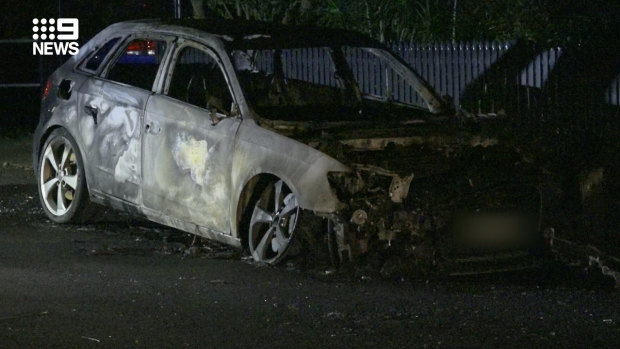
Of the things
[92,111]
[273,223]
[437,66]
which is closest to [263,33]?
[92,111]

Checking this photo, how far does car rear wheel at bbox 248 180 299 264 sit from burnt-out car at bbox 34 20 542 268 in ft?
0.03

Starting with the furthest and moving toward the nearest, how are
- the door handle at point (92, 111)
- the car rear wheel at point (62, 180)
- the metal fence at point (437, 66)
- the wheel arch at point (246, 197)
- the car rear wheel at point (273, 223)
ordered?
the metal fence at point (437, 66) → the car rear wheel at point (62, 180) → the door handle at point (92, 111) → the wheel arch at point (246, 197) → the car rear wheel at point (273, 223)

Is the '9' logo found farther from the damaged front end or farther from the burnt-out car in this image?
the damaged front end

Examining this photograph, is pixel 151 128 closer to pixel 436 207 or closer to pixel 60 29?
pixel 436 207

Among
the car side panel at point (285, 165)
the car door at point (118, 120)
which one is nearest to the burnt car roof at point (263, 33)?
the car door at point (118, 120)

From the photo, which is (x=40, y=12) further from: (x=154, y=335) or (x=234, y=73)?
(x=154, y=335)

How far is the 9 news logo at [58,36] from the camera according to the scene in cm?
1872

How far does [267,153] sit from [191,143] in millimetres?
818

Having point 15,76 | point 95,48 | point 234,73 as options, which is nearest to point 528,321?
point 234,73

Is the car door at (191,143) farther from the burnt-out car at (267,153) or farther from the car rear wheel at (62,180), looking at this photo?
the car rear wheel at (62,180)

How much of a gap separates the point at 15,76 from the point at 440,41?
10.5 meters

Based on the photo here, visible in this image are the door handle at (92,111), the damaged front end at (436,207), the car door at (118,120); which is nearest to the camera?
the damaged front end at (436,207)

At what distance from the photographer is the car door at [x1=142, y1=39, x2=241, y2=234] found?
8.78m

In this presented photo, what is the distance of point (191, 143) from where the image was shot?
899cm
